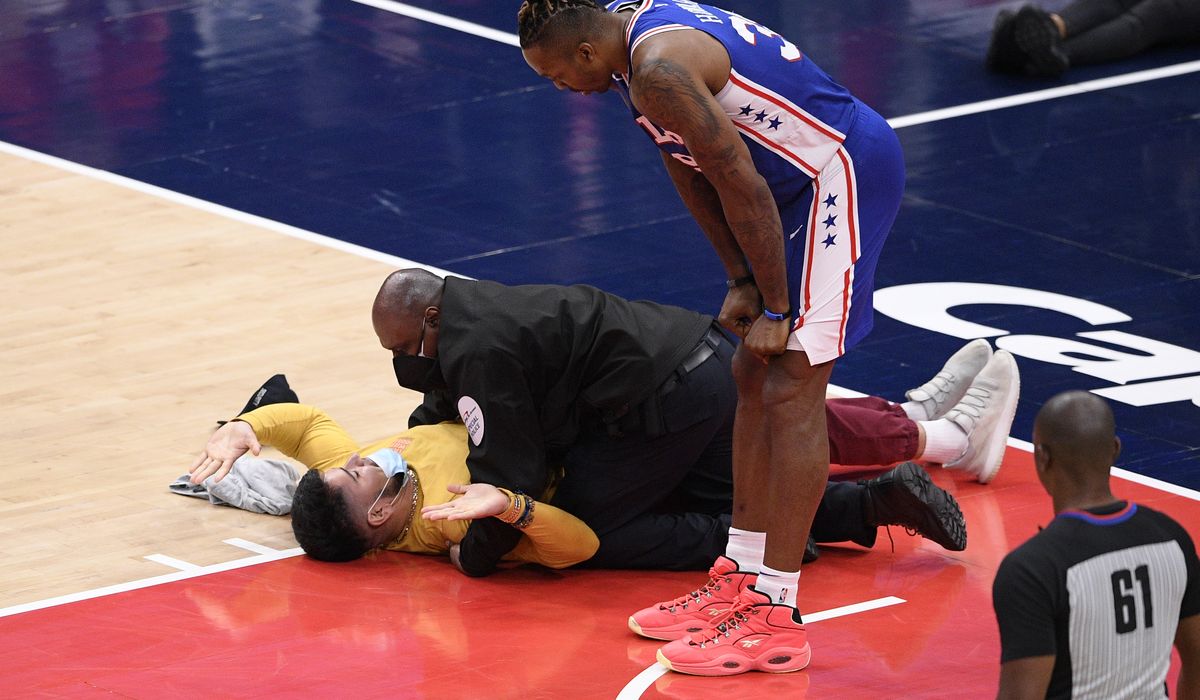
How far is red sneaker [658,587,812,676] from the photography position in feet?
18.0

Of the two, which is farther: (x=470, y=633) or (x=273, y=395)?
(x=273, y=395)

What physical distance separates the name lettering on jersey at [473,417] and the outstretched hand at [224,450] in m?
0.83

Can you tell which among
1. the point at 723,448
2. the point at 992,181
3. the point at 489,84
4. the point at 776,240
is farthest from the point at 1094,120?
the point at 776,240

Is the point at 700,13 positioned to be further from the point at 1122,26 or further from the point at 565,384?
the point at 1122,26

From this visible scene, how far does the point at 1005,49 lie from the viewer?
11914mm

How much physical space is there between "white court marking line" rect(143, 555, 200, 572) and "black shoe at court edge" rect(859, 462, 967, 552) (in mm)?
2202

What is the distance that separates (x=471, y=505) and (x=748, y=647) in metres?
0.94

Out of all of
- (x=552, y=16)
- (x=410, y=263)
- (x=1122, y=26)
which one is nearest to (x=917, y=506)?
(x=552, y=16)

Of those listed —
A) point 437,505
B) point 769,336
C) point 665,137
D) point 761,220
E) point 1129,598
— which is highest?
point 665,137

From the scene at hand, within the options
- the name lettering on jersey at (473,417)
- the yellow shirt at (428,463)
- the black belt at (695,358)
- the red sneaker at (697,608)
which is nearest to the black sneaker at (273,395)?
the yellow shirt at (428,463)

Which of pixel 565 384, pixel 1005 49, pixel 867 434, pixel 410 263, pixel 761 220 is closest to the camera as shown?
pixel 761 220

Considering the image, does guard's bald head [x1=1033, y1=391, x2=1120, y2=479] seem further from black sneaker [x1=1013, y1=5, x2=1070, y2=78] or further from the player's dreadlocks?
black sneaker [x1=1013, y1=5, x2=1070, y2=78]

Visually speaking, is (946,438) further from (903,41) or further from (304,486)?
(903,41)

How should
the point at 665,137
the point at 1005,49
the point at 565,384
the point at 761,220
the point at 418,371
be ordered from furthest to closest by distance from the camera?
the point at 1005,49 < the point at 418,371 < the point at 565,384 < the point at 665,137 < the point at 761,220
